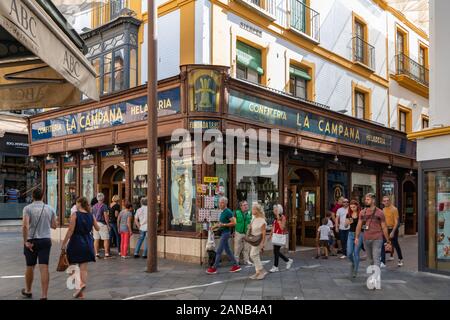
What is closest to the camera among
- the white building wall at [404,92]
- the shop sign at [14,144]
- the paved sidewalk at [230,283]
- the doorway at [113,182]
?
the paved sidewalk at [230,283]

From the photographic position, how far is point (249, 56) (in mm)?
12953

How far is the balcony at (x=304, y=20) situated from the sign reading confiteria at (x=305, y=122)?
2.88m

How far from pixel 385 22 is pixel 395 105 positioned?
3.64 m

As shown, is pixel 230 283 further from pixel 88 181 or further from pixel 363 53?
pixel 363 53

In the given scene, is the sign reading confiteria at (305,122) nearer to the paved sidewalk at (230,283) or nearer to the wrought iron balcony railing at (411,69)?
the wrought iron balcony railing at (411,69)

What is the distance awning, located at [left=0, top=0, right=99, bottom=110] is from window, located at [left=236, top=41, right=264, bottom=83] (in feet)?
22.5

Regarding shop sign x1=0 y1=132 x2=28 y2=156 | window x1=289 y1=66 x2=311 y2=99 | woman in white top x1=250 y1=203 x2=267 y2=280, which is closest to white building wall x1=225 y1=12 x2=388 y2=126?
window x1=289 y1=66 x2=311 y2=99

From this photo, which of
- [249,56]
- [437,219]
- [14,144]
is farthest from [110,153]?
[14,144]

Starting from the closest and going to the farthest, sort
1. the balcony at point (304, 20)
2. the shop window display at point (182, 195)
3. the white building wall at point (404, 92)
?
the shop window display at point (182, 195)
the balcony at point (304, 20)
the white building wall at point (404, 92)

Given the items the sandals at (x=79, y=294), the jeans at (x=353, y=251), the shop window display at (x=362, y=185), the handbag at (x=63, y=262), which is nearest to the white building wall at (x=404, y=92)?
the shop window display at (x=362, y=185)

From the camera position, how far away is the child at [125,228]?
39.5ft

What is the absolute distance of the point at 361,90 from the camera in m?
17.7

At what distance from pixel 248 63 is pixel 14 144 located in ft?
51.5
